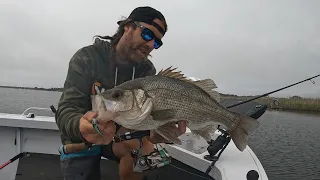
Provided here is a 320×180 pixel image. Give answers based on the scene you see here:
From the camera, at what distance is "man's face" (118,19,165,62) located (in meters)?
3.18

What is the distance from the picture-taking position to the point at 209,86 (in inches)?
114

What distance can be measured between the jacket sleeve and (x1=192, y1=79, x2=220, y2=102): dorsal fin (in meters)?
1.13

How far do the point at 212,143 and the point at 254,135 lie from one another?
17365mm

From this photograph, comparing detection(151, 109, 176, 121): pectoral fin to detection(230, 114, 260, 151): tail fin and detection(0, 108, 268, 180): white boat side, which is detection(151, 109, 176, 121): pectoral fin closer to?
detection(230, 114, 260, 151): tail fin

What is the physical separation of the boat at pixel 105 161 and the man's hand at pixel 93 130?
187 centimetres

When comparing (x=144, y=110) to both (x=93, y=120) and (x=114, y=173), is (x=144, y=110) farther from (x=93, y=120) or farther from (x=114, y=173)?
(x=114, y=173)

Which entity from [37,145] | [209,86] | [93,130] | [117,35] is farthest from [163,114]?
[37,145]

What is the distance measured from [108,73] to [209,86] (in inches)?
46.9

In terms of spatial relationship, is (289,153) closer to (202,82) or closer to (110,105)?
(202,82)

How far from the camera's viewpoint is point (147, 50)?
327cm

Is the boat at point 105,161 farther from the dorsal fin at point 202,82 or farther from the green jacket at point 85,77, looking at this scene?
the green jacket at point 85,77

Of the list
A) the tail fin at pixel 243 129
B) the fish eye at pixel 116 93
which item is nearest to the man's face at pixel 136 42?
the fish eye at pixel 116 93

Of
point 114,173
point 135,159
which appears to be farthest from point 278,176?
point 135,159

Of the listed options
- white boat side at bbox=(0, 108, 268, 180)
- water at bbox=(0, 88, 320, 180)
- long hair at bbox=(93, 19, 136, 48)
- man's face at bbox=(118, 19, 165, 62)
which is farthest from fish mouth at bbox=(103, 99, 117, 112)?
water at bbox=(0, 88, 320, 180)
